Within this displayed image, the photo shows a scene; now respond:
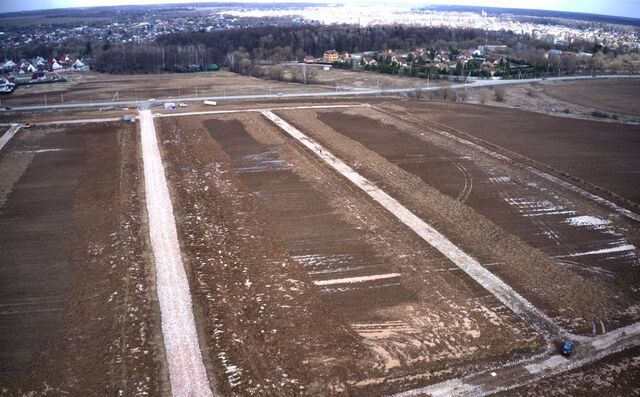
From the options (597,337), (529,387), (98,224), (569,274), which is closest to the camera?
(529,387)

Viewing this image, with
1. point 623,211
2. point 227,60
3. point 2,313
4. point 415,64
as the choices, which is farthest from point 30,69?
point 623,211

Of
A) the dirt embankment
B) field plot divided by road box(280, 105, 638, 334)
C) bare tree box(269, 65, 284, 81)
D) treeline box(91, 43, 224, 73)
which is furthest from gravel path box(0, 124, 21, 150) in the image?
treeline box(91, 43, 224, 73)

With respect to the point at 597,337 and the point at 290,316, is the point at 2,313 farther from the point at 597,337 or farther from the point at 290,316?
the point at 597,337

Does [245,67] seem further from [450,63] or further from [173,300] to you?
[173,300]

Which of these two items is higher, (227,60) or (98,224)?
(227,60)

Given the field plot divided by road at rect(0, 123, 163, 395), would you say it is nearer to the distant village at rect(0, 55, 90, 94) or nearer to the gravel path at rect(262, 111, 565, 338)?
the gravel path at rect(262, 111, 565, 338)

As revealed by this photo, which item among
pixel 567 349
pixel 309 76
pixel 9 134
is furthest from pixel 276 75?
pixel 567 349
